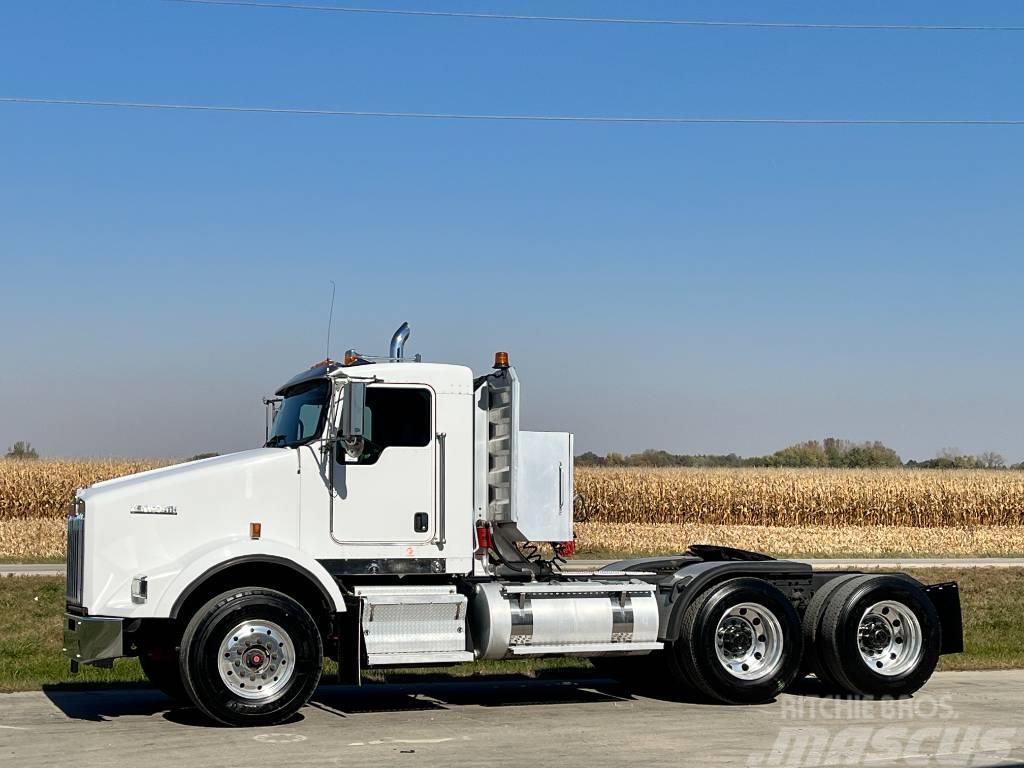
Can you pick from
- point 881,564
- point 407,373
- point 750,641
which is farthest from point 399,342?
point 881,564

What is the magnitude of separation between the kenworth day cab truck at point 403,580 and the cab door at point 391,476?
0.02m

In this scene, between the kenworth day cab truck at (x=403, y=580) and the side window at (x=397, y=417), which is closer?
the kenworth day cab truck at (x=403, y=580)

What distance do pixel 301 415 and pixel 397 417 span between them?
3.13 ft

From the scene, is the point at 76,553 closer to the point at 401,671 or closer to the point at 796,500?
the point at 401,671

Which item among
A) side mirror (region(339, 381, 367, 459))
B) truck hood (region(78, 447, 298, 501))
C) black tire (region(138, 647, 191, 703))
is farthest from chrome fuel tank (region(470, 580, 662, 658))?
black tire (region(138, 647, 191, 703))

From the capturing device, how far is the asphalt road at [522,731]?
1023 centimetres

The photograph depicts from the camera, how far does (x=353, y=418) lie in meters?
12.4

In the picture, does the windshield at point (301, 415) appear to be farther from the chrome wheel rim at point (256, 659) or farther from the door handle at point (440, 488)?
the chrome wheel rim at point (256, 659)

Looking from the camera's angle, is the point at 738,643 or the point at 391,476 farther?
the point at 738,643

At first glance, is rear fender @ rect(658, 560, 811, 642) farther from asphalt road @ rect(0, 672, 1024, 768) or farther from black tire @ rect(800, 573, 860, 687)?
asphalt road @ rect(0, 672, 1024, 768)

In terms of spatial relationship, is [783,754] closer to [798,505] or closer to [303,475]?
[303,475]

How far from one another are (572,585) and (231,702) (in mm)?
3449

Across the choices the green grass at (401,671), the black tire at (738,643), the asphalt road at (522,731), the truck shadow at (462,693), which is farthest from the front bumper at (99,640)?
the black tire at (738,643)

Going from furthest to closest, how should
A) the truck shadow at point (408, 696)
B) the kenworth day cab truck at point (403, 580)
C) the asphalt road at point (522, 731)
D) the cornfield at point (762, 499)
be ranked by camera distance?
the cornfield at point (762, 499) < the truck shadow at point (408, 696) < the kenworth day cab truck at point (403, 580) < the asphalt road at point (522, 731)
